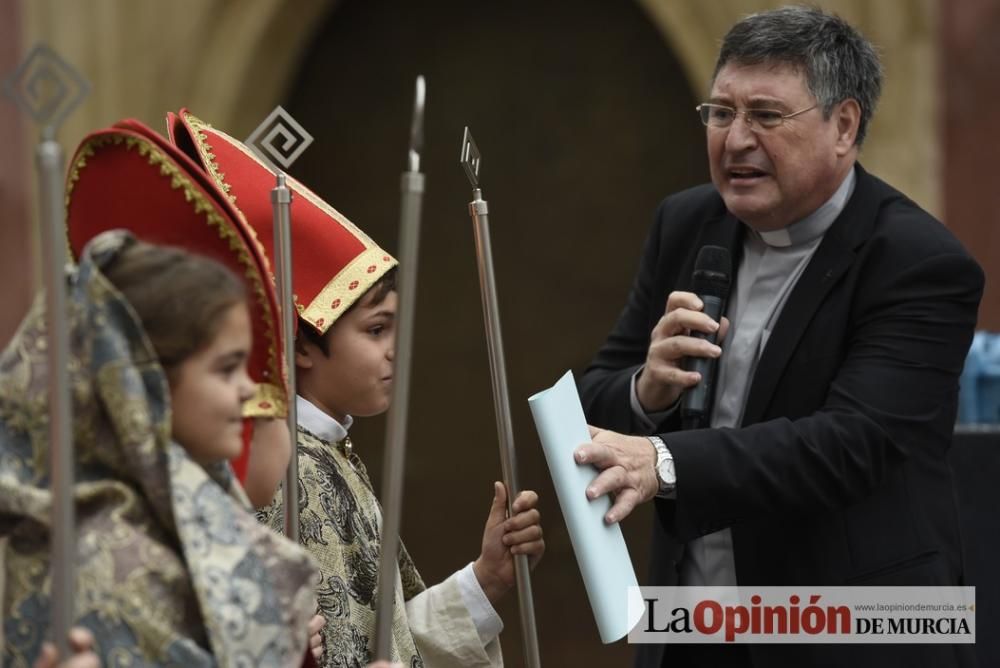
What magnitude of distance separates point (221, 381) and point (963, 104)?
3.92 m

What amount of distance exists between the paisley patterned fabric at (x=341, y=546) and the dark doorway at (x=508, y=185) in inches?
136

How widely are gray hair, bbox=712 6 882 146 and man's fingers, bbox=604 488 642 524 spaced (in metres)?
0.82

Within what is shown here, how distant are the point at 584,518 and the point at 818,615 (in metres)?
0.59

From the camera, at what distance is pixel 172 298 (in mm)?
1938

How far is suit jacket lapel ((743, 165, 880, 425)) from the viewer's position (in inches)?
118

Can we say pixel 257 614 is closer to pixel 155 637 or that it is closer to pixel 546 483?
pixel 155 637

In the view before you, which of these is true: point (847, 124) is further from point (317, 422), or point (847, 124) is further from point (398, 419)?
point (398, 419)

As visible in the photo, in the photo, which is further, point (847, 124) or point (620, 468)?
point (847, 124)

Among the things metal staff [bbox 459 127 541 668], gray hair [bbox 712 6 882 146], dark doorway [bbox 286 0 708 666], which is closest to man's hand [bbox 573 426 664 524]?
metal staff [bbox 459 127 541 668]

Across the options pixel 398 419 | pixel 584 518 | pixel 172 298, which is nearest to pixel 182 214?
pixel 172 298

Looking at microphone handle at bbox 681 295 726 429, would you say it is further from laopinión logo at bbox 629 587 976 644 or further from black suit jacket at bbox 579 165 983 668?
laopinión logo at bbox 629 587 976 644

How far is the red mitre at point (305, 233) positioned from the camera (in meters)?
2.72

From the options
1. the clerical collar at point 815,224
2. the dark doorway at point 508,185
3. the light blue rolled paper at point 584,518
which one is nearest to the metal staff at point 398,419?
the light blue rolled paper at point 584,518

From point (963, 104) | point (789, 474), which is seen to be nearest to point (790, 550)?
point (789, 474)
